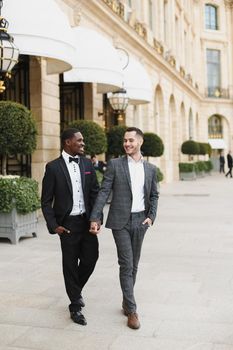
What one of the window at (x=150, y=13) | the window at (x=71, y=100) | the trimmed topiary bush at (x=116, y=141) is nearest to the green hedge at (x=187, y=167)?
the window at (x=150, y=13)

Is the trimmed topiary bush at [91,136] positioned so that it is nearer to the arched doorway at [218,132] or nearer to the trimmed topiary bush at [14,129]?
the trimmed topiary bush at [14,129]

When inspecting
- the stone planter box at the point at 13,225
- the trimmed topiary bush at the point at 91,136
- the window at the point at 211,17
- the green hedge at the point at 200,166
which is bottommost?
the stone planter box at the point at 13,225

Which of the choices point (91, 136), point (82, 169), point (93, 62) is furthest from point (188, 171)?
point (82, 169)

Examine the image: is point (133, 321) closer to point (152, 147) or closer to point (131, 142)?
point (131, 142)

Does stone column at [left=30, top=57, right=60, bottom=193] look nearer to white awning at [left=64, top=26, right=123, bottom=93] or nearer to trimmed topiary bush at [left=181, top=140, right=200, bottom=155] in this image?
white awning at [left=64, top=26, right=123, bottom=93]

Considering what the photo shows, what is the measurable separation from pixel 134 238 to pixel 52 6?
7.57 meters

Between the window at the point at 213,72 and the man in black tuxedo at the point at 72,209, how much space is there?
44.0 metres

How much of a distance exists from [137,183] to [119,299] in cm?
139

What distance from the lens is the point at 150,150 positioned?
19297 millimetres

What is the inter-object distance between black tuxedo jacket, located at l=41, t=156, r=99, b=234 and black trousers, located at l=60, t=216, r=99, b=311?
0.10 m

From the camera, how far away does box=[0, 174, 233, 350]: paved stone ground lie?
4.18m

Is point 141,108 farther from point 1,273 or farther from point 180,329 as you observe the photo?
point 180,329

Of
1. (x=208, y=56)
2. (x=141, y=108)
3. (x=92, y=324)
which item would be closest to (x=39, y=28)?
(x=92, y=324)

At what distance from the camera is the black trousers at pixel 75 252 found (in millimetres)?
4672
